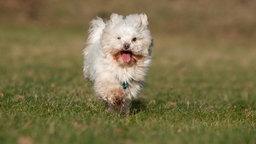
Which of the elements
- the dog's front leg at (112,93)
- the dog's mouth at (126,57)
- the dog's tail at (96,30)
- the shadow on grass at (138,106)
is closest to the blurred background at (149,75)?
the shadow on grass at (138,106)

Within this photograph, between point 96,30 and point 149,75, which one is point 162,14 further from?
point 96,30

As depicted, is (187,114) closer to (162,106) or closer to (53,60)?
(162,106)

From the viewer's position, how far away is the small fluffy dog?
9.70 m

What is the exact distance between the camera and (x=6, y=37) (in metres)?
35.5

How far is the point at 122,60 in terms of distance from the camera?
985cm

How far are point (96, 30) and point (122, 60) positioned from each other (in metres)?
2.10

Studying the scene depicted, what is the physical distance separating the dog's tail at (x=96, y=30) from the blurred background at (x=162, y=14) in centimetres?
3275

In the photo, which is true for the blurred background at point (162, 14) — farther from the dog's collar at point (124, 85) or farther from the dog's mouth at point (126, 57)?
the dog's mouth at point (126, 57)

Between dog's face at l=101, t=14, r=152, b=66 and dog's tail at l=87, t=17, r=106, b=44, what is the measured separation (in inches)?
55.9

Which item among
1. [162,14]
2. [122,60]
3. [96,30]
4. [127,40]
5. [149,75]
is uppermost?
[162,14]

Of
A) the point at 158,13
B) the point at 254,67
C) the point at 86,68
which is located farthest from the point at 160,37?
the point at 86,68

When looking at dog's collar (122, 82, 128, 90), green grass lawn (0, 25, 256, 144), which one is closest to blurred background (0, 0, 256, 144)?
green grass lawn (0, 25, 256, 144)

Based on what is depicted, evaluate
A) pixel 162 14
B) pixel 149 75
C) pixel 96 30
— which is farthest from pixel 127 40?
pixel 162 14

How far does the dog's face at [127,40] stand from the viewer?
9.64 m
